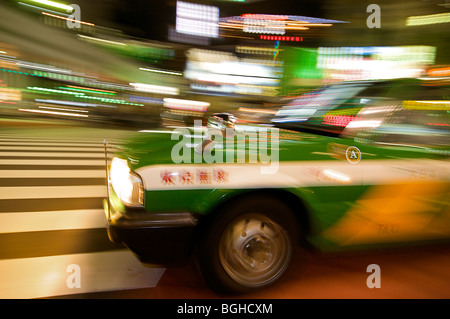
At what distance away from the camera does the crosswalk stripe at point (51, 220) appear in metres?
3.50

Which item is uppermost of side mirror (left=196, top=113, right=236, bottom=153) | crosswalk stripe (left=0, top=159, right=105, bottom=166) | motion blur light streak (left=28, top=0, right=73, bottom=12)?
motion blur light streak (left=28, top=0, right=73, bottom=12)

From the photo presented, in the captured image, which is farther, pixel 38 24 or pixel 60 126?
pixel 38 24

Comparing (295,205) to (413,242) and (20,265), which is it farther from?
(20,265)

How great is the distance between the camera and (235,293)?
7.71 feet

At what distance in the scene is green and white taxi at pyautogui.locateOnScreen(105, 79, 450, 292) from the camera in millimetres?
2135

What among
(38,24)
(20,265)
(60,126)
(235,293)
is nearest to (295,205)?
(235,293)

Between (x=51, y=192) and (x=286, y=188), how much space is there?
4.11m

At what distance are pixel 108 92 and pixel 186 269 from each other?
65.8ft

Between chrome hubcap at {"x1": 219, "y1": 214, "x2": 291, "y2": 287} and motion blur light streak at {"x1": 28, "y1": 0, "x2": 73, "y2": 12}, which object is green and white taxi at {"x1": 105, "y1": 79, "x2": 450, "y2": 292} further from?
motion blur light streak at {"x1": 28, "y1": 0, "x2": 73, "y2": 12}

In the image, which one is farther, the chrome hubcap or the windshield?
the windshield

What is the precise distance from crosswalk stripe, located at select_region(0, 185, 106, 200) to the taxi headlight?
104 inches

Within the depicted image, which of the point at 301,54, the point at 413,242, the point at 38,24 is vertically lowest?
the point at 413,242

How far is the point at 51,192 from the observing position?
4836mm

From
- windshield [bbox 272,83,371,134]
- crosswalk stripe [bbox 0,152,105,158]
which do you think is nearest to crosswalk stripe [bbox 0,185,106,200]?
crosswalk stripe [bbox 0,152,105,158]
